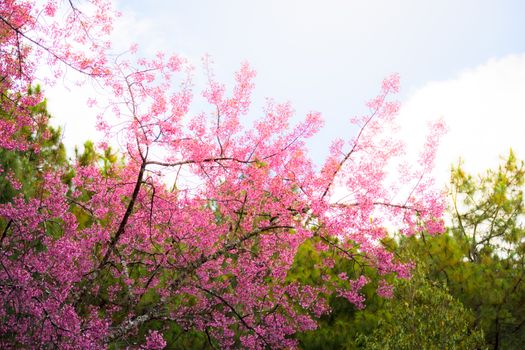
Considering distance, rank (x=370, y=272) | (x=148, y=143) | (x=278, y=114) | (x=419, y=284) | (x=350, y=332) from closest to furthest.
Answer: (x=148, y=143), (x=278, y=114), (x=419, y=284), (x=350, y=332), (x=370, y=272)

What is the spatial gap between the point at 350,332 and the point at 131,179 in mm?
5206

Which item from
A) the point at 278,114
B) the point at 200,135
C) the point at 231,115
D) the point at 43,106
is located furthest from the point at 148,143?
the point at 43,106

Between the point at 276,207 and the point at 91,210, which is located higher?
the point at 91,210

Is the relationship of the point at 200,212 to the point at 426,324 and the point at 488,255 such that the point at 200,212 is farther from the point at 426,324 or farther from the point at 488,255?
the point at 488,255

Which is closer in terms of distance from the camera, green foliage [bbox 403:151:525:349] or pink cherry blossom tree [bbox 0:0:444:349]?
pink cherry blossom tree [bbox 0:0:444:349]

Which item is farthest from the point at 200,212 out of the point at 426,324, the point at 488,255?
the point at 488,255

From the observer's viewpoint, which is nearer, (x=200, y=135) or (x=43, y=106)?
(x=200, y=135)

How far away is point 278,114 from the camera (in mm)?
8773

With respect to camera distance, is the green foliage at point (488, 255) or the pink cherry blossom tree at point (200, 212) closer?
the pink cherry blossom tree at point (200, 212)

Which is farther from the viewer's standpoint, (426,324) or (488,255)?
(488,255)

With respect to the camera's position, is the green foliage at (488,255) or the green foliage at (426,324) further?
the green foliage at (488,255)

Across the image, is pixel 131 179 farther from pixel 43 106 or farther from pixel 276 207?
pixel 43 106

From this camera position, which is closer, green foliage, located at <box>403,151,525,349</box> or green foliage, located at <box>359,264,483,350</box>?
green foliage, located at <box>359,264,483,350</box>

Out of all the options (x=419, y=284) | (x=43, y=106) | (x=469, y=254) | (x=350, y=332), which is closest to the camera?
(x=419, y=284)
